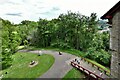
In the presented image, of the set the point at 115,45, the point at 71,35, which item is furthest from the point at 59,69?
the point at 115,45

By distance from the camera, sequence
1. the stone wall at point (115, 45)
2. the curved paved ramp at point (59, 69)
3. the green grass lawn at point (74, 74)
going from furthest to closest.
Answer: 1. the curved paved ramp at point (59, 69)
2. the green grass lawn at point (74, 74)
3. the stone wall at point (115, 45)

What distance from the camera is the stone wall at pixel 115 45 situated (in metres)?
8.07

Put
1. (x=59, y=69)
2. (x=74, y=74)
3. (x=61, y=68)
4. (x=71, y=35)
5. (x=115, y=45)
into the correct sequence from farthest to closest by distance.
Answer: (x=71, y=35)
(x=61, y=68)
(x=59, y=69)
(x=74, y=74)
(x=115, y=45)

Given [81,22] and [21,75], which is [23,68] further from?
[81,22]

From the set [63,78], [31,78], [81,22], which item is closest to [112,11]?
[63,78]

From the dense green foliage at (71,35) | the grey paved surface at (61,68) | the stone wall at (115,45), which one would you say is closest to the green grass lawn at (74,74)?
the grey paved surface at (61,68)

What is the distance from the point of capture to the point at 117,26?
8078 millimetres

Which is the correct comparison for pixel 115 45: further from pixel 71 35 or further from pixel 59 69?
pixel 71 35

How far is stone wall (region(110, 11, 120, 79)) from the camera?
807 cm

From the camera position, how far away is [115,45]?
8.20 metres

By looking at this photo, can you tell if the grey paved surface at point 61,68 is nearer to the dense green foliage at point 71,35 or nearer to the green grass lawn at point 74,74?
the green grass lawn at point 74,74

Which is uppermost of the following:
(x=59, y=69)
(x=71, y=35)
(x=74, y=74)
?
(x=71, y=35)

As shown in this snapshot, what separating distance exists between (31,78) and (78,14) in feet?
77.3

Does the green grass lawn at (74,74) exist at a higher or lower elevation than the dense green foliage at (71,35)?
lower
